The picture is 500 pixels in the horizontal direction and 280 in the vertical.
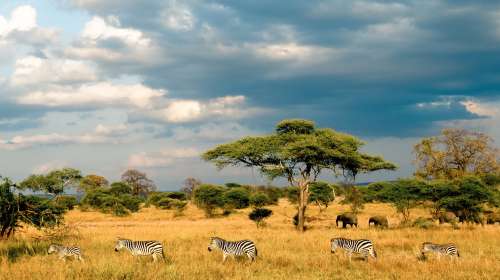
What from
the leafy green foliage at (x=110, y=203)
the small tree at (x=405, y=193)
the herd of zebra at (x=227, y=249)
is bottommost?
the leafy green foliage at (x=110, y=203)

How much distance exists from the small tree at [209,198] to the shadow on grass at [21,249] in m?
36.2

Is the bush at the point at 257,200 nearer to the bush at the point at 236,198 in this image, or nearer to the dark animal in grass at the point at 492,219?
the bush at the point at 236,198

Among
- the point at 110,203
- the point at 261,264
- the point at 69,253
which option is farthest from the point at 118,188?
the point at 261,264

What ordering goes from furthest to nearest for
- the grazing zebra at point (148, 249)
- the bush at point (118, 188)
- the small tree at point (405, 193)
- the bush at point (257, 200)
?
the bush at point (118, 188) < the bush at point (257, 200) < the small tree at point (405, 193) < the grazing zebra at point (148, 249)

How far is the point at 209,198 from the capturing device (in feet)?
182

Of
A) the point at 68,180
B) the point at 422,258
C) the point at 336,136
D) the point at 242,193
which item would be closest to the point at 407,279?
the point at 422,258

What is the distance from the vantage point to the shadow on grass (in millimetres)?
16239

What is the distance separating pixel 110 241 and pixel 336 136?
1524cm

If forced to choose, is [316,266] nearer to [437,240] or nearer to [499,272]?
[499,272]

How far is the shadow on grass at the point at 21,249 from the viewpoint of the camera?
16.2 metres

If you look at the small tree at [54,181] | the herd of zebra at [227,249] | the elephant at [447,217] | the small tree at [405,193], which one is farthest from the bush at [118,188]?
the herd of zebra at [227,249]

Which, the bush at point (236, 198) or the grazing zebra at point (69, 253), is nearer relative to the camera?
the grazing zebra at point (69, 253)

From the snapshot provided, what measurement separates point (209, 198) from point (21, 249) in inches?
1497

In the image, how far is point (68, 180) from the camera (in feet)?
186
